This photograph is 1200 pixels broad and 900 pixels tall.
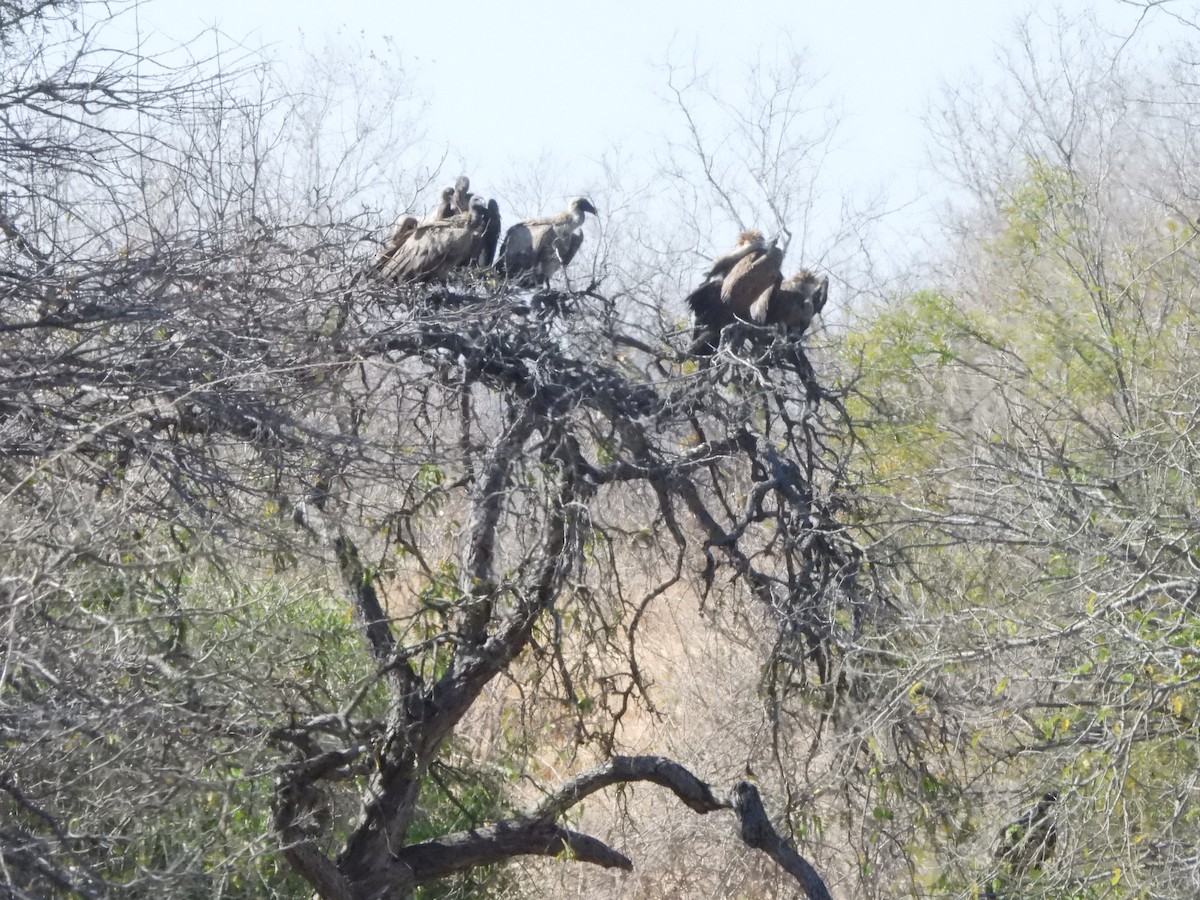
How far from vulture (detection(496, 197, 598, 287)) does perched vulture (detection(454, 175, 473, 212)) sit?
0.31 m

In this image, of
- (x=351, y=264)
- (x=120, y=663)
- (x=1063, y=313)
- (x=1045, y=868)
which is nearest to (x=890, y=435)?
(x=1063, y=313)

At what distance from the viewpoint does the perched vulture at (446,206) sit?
790cm

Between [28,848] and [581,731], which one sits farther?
[581,731]

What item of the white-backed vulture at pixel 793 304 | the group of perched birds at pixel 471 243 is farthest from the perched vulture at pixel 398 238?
the white-backed vulture at pixel 793 304

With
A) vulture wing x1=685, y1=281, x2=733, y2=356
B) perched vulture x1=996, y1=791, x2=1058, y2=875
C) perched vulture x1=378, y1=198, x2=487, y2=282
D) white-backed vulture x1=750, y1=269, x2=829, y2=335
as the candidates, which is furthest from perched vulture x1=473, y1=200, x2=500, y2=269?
perched vulture x1=996, y1=791, x2=1058, y2=875

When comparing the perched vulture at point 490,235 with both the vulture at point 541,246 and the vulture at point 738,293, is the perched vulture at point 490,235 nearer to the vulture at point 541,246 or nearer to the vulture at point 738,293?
the vulture at point 541,246

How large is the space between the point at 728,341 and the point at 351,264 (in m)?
2.03

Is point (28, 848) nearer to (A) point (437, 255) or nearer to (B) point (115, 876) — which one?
(B) point (115, 876)

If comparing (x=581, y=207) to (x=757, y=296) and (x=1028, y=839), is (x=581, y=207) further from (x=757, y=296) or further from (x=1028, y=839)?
(x=1028, y=839)

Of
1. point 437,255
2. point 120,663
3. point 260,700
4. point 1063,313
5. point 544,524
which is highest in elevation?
point 1063,313

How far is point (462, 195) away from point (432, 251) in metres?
Answer: 1.04

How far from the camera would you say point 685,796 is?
290 inches

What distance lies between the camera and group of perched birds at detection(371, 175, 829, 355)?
719 cm

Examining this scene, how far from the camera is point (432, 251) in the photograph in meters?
7.17
